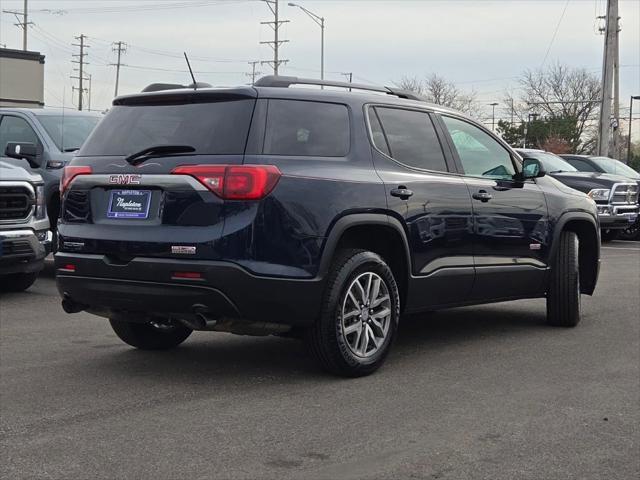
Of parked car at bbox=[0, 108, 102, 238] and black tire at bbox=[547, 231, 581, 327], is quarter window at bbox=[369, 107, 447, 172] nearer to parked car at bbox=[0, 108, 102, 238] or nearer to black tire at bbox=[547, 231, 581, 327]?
black tire at bbox=[547, 231, 581, 327]

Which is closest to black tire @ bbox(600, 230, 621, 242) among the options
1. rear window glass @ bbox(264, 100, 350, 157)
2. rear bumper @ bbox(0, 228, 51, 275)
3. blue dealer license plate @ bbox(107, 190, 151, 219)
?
rear bumper @ bbox(0, 228, 51, 275)

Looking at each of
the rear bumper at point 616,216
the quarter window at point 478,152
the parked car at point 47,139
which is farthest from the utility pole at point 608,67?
the quarter window at point 478,152

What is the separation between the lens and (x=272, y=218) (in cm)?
549

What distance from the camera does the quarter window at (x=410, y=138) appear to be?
6.49 metres

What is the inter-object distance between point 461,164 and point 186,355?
97.7 inches

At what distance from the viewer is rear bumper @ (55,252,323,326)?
542 centimetres

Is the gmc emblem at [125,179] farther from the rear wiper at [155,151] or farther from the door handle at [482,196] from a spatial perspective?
the door handle at [482,196]

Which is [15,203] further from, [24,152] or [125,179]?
[125,179]

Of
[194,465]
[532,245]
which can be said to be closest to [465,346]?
[532,245]

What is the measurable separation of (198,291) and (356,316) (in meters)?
1.11

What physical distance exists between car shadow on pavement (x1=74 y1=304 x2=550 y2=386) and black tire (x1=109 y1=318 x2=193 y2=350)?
0.07m

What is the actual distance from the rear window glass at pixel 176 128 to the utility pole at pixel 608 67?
87.4ft

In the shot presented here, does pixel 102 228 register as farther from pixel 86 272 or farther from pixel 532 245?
pixel 532 245

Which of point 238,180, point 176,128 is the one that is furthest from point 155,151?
point 238,180
